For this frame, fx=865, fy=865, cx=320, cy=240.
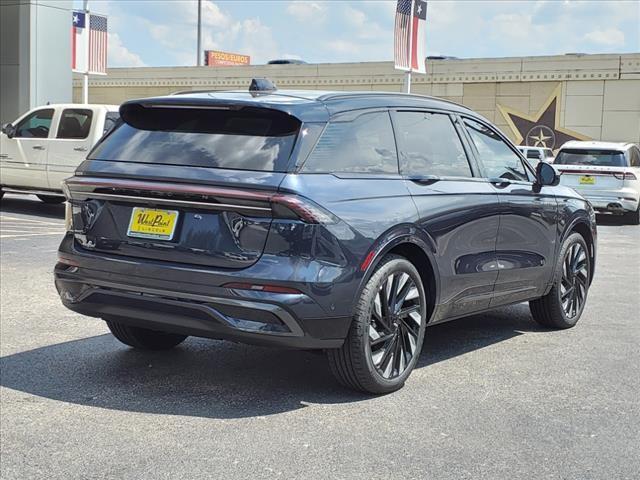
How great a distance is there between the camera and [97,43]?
23.5 m

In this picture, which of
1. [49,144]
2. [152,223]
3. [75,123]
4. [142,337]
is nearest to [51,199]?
[49,144]

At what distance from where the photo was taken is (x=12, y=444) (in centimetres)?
411

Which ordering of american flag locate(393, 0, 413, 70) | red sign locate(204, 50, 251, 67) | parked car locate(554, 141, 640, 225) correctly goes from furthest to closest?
red sign locate(204, 50, 251, 67), american flag locate(393, 0, 413, 70), parked car locate(554, 141, 640, 225)

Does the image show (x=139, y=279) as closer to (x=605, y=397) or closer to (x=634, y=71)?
(x=605, y=397)

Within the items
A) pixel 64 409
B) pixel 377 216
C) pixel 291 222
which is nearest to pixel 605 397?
pixel 377 216

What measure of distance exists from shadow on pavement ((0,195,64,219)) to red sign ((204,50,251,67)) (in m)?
61.5

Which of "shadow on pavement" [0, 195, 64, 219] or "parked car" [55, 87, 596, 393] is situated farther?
"shadow on pavement" [0, 195, 64, 219]

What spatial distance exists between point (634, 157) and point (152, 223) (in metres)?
15.9

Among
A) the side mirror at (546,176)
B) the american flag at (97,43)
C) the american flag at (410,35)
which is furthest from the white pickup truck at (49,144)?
the american flag at (410,35)

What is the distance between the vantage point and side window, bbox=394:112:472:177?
17.4 ft

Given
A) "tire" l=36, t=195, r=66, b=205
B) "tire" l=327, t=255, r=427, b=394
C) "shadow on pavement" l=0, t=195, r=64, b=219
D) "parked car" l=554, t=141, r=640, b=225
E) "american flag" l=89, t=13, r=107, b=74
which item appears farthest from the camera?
"american flag" l=89, t=13, r=107, b=74

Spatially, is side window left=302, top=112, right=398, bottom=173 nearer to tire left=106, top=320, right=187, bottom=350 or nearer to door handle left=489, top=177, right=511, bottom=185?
door handle left=489, top=177, right=511, bottom=185

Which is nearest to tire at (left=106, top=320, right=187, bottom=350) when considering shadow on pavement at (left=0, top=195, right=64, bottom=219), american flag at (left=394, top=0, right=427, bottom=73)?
shadow on pavement at (left=0, top=195, right=64, bottom=219)

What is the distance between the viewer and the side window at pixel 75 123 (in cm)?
1455
